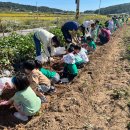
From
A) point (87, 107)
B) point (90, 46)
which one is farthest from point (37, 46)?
point (90, 46)

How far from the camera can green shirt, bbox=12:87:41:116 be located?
537 centimetres

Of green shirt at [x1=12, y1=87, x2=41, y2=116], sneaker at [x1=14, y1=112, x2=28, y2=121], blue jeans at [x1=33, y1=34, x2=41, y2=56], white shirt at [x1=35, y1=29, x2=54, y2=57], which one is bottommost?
sneaker at [x1=14, y1=112, x2=28, y2=121]

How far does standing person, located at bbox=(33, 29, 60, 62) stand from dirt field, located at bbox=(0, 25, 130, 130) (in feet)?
3.69

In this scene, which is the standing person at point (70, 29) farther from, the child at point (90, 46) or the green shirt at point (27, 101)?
the green shirt at point (27, 101)

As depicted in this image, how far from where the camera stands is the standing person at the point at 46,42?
8.26 m

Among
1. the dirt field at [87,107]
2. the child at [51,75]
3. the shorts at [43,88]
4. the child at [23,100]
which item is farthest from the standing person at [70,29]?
the child at [23,100]

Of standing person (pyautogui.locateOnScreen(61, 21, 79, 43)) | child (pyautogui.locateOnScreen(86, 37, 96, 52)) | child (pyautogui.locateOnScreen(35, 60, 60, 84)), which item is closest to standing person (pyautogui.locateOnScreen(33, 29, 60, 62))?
child (pyautogui.locateOnScreen(35, 60, 60, 84))

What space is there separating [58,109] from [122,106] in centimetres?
140

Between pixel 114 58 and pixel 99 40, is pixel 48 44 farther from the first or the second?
pixel 99 40

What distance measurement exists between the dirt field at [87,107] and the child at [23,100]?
0.56ft

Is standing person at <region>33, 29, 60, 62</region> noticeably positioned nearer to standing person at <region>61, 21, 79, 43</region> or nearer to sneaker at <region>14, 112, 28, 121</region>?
standing person at <region>61, 21, 79, 43</region>

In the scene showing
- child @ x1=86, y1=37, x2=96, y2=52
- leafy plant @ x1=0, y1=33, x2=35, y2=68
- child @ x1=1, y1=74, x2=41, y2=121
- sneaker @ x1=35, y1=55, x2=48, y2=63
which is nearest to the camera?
child @ x1=1, y1=74, x2=41, y2=121

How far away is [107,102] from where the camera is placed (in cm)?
672

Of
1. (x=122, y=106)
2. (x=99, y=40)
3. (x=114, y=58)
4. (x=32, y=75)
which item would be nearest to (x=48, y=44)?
(x=32, y=75)
